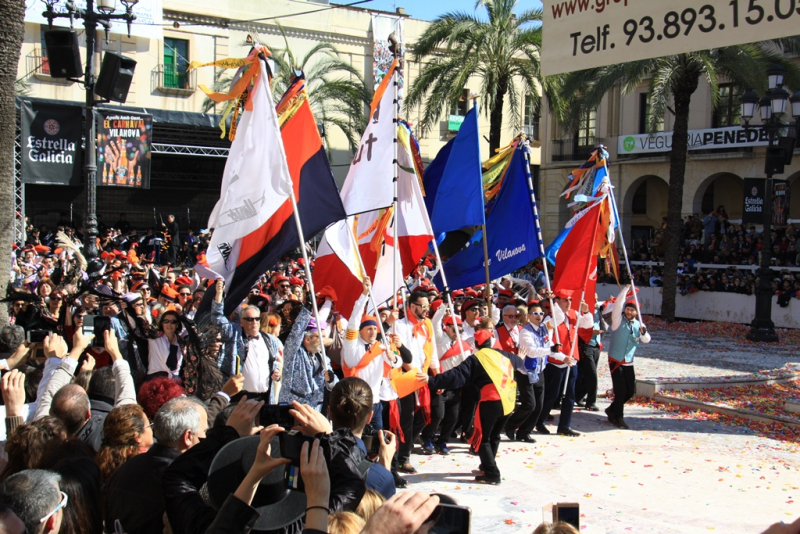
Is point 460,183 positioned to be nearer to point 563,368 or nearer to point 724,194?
point 563,368

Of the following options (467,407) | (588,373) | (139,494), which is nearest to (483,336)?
(467,407)

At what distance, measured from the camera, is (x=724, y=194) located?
112 ft

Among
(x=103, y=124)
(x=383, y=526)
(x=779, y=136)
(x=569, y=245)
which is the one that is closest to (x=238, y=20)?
(x=103, y=124)

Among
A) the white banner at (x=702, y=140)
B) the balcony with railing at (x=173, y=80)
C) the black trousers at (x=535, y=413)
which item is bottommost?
the black trousers at (x=535, y=413)

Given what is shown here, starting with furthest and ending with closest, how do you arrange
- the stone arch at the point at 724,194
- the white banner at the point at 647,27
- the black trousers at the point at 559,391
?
1. the stone arch at the point at 724,194
2. the black trousers at the point at 559,391
3. the white banner at the point at 647,27

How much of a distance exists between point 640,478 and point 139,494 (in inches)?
226

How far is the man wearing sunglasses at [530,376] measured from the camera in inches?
348

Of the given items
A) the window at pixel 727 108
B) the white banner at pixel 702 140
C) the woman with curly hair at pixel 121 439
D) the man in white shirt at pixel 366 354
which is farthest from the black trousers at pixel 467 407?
the window at pixel 727 108

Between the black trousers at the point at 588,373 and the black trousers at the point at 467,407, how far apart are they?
216 cm

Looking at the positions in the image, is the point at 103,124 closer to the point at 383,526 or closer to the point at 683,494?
the point at 683,494

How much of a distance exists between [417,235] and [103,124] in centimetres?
1317

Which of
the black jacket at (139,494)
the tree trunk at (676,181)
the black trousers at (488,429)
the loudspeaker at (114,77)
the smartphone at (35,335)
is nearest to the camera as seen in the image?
the black jacket at (139,494)

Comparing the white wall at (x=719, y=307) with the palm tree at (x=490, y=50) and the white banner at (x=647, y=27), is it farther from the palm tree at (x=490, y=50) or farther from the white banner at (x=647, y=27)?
the white banner at (x=647, y=27)

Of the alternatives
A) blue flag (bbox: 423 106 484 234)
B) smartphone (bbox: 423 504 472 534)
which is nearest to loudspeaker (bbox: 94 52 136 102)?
blue flag (bbox: 423 106 484 234)
